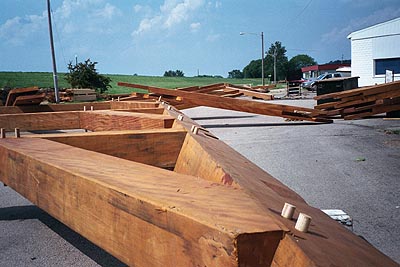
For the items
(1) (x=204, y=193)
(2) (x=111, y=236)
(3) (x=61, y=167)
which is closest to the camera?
(1) (x=204, y=193)

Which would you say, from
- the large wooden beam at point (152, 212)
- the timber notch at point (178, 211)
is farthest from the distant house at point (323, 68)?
the large wooden beam at point (152, 212)

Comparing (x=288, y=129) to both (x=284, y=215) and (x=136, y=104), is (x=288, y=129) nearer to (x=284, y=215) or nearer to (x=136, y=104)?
(x=136, y=104)

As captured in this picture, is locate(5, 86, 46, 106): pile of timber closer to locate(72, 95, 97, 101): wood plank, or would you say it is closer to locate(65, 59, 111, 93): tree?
locate(72, 95, 97, 101): wood plank

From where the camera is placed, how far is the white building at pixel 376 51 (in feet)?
107

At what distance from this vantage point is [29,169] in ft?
6.73

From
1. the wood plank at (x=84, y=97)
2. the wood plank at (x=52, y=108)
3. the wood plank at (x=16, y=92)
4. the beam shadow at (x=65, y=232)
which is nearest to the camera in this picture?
the beam shadow at (x=65, y=232)

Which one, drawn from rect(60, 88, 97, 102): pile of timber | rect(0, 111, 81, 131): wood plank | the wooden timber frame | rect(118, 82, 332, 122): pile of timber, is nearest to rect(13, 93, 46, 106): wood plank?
rect(0, 111, 81, 131): wood plank

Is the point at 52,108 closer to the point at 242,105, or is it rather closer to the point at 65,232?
the point at 65,232

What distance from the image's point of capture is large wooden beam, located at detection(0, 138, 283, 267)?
3.05 feet

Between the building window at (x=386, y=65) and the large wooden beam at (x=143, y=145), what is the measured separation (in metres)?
35.1

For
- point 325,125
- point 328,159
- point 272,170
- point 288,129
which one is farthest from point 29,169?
point 325,125

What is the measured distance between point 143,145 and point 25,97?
5007 millimetres

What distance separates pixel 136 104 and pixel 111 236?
17.1ft

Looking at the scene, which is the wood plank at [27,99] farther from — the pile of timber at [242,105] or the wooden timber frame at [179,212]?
the pile of timber at [242,105]
